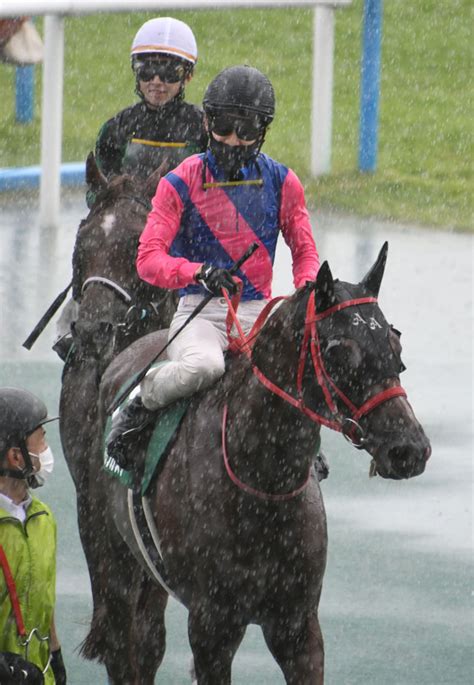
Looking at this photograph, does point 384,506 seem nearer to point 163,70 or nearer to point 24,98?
point 163,70

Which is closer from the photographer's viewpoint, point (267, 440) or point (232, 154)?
point (267, 440)

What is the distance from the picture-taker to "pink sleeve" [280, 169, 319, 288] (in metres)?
6.16

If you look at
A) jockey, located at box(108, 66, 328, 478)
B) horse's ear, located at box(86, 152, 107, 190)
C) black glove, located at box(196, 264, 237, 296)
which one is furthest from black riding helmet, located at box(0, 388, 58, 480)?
horse's ear, located at box(86, 152, 107, 190)

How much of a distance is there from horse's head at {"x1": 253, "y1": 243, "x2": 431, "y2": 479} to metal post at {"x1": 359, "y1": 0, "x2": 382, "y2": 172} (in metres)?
12.5

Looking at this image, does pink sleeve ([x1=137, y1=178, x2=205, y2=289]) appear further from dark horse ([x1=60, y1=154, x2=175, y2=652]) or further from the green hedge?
the green hedge

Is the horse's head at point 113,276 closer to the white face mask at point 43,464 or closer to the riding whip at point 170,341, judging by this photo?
the riding whip at point 170,341

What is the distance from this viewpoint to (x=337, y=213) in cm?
1644

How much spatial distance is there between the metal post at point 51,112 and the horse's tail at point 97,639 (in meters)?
8.82

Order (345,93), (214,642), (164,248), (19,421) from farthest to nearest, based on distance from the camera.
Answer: (345,93)
(164,248)
(19,421)
(214,642)

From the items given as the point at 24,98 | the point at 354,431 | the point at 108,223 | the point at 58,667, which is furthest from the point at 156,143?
the point at 24,98

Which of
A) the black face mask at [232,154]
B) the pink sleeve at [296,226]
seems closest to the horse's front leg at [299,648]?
the pink sleeve at [296,226]

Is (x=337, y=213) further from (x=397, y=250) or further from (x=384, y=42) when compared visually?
(x=384, y=42)

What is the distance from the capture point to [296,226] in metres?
6.19

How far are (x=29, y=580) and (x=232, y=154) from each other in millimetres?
1712
